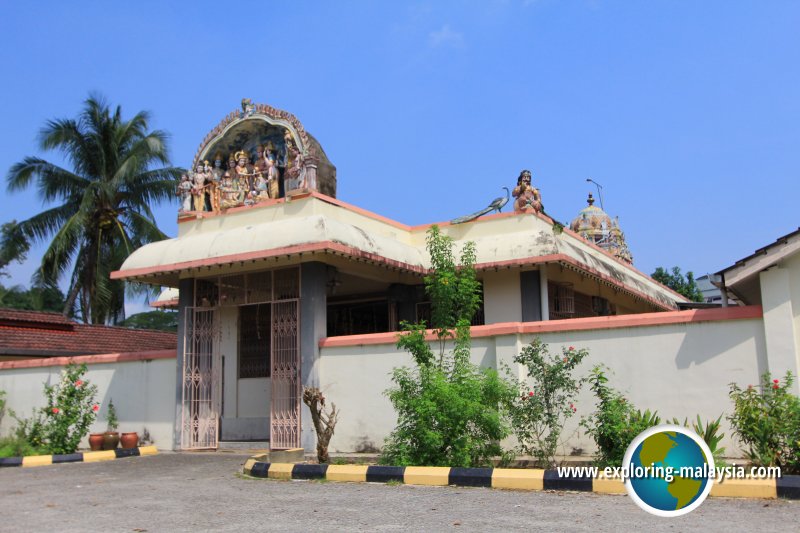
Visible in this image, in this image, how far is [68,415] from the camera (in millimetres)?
13727

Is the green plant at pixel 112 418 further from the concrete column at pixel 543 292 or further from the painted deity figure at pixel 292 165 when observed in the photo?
the concrete column at pixel 543 292

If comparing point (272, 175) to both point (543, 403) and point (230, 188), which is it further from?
point (543, 403)

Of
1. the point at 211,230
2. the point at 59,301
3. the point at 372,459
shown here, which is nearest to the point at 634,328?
the point at 372,459

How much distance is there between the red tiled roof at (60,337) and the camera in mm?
18609

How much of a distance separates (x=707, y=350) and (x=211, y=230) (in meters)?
8.89

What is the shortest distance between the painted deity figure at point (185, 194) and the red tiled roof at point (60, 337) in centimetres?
639

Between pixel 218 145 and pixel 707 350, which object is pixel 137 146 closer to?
pixel 218 145

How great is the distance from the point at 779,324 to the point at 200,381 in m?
9.43

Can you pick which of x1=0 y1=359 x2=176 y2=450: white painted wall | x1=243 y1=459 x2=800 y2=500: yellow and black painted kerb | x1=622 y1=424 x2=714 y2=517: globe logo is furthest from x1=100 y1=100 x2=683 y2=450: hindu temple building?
x1=622 y1=424 x2=714 y2=517: globe logo

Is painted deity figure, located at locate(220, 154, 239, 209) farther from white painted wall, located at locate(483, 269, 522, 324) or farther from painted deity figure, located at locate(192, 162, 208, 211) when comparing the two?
white painted wall, located at locate(483, 269, 522, 324)

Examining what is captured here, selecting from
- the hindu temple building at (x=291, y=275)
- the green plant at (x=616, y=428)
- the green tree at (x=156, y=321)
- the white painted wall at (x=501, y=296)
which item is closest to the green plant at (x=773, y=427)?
the green plant at (x=616, y=428)

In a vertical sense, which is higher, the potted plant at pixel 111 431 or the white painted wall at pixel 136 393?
the white painted wall at pixel 136 393

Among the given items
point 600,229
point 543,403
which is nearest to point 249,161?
point 543,403

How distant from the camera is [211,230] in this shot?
47.0 ft
